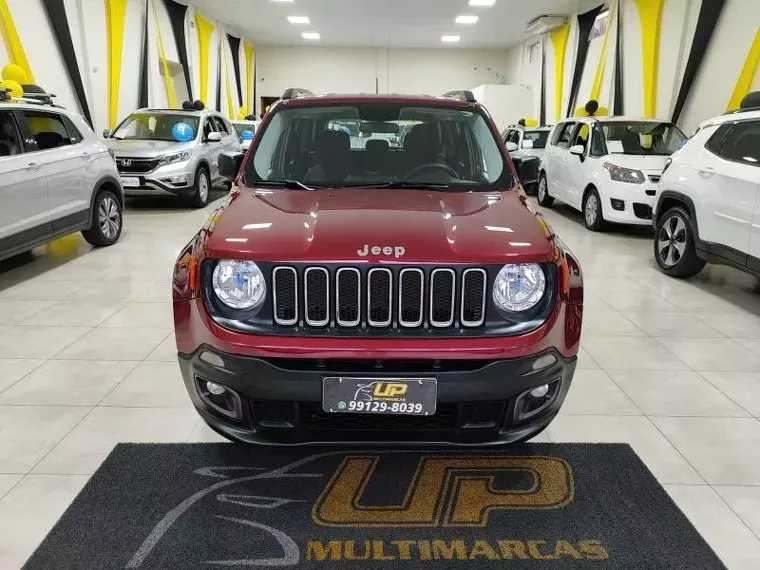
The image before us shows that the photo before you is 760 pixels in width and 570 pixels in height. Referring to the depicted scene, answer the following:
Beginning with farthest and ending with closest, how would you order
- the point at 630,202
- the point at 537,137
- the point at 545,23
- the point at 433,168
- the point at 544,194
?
the point at 545,23, the point at 537,137, the point at 544,194, the point at 630,202, the point at 433,168

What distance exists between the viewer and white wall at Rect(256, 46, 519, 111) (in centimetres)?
2330

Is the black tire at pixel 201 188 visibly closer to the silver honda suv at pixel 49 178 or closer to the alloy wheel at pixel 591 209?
the silver honda suv at pixel 49 178

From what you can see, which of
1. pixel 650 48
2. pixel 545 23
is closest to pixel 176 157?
pixel 650 48

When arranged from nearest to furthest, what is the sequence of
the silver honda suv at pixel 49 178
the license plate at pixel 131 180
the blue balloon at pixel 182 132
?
the silver honda suv at pixel 49 178 → the license plate at pixel 131 180 → the blue balloon at pixel 182 132

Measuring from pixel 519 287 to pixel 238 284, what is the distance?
96cm

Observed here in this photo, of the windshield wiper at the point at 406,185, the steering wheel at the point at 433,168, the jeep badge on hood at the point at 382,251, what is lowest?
the jeep badge on hood at the point at 382,251

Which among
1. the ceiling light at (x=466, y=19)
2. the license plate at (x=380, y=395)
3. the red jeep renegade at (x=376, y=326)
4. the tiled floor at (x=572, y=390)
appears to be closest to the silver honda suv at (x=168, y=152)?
the tiled floor at (x=572, y=390)

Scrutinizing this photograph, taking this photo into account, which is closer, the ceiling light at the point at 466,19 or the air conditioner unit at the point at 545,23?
the air conditioner unit at the point at 545,23

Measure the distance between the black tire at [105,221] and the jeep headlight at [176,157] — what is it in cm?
213

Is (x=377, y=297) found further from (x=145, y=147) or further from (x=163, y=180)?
(x=145, y=147)

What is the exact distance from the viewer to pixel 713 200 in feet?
16.7

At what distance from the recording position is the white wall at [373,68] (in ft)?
76.4

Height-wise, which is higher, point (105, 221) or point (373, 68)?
point (373, 68)

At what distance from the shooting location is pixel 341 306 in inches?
83.7
